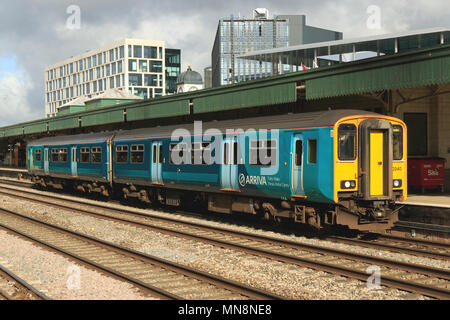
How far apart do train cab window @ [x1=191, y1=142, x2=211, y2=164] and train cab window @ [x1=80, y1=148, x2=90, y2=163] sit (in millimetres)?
9085

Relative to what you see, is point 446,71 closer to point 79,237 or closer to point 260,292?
point 260,292

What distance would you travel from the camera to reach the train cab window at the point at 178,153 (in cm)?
1753

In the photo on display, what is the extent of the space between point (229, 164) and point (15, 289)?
26.2 ft

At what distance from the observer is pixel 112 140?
73.2 ft

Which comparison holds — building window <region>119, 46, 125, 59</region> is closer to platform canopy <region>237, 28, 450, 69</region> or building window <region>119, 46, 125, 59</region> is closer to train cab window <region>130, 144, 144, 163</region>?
platform canopy <region>237, 28, 450, 69</region>

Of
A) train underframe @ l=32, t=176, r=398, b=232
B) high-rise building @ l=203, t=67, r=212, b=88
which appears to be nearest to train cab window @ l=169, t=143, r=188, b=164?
train underframe @ l=32, t=176, r=398, b=232

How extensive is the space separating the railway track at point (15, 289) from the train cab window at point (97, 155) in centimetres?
1341

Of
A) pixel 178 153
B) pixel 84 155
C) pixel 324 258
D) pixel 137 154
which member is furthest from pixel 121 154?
pixel 324 258

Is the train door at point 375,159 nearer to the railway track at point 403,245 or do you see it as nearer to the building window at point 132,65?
the railway track at point 403,245

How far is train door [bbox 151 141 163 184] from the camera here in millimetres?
18922

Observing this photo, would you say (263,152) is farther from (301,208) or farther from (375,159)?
(375,159)

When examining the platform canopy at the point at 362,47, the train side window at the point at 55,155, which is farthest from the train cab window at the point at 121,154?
the platform canopy at the point at 362,47

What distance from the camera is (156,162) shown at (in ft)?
62.6

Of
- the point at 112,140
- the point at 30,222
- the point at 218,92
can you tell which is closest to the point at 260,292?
the point at 30,222
